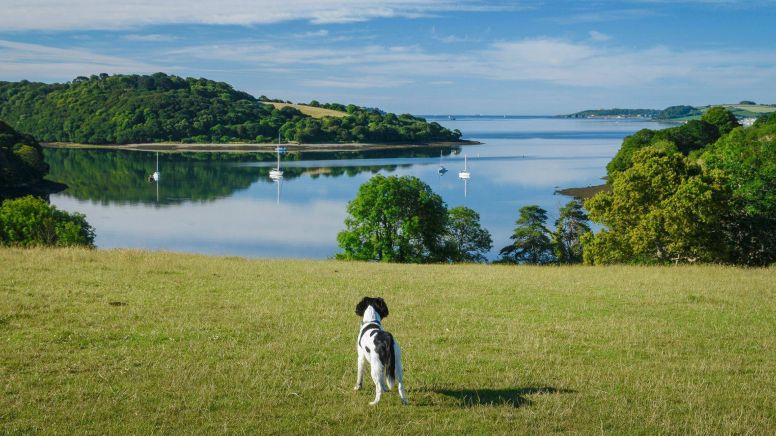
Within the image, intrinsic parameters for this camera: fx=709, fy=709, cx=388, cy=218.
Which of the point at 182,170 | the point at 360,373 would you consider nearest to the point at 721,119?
the point at 182,170

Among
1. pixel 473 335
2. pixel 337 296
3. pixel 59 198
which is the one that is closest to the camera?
pixel 473 335

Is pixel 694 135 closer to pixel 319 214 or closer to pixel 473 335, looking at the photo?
pixel 319 214

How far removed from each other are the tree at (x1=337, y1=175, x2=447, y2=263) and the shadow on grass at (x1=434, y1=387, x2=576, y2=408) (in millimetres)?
37620

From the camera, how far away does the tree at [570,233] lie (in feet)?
197

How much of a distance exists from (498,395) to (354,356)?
2815 millimetres

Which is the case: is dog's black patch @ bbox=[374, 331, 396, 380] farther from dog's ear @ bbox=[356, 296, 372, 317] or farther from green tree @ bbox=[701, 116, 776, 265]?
green tree @ bbox=[701, 116, 776, 265]

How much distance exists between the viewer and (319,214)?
261 ft

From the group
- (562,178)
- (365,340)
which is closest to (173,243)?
(365,340)

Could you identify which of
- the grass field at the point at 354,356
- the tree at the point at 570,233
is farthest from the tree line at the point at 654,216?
the tree at the point at 570,233

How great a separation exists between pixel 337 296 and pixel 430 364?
23.6ft

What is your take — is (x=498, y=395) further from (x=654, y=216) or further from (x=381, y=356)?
(x=654, y=216)

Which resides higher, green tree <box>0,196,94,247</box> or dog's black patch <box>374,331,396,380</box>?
dog's black patch <box>374,331,396,380</box>

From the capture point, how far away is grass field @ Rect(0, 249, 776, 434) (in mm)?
8453

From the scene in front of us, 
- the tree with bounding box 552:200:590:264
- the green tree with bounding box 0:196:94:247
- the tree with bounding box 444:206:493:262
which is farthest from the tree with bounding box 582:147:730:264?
the green tree with bounding box 0:196:94:247
